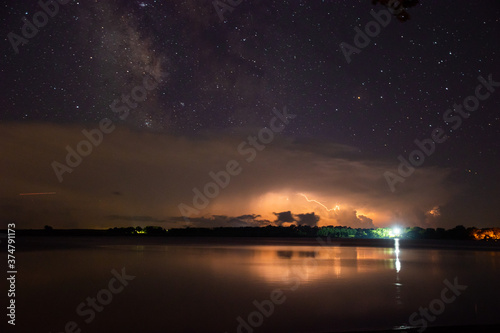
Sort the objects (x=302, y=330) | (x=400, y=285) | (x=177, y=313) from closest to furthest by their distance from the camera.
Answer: (x=302, y=330) < (x=177, y=313) < (x=400, y=285)

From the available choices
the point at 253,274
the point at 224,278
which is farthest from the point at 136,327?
the point at 253,274

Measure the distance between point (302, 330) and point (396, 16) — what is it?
6942 millimetres

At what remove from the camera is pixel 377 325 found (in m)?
9.60

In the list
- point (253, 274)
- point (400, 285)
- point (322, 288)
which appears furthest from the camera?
point (253, 274)

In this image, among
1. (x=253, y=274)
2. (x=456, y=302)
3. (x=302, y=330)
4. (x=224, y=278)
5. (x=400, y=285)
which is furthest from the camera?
(x=253, y=274)

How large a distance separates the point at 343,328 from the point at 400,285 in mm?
8383

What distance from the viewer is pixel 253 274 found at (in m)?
20.4

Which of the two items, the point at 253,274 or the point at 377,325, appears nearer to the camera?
the point at 377,325

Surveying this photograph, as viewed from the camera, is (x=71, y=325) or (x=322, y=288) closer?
(x=71, y=325)

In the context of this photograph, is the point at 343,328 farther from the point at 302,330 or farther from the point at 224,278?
the point at 224,278

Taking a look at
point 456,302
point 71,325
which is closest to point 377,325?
point 456,302

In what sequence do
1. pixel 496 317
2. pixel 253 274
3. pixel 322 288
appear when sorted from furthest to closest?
pixel 253 274
pixel 322 288
pixel 496 317

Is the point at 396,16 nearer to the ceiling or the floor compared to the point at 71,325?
nearer to the ceiling

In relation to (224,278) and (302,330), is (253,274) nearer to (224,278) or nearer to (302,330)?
(224,278)
